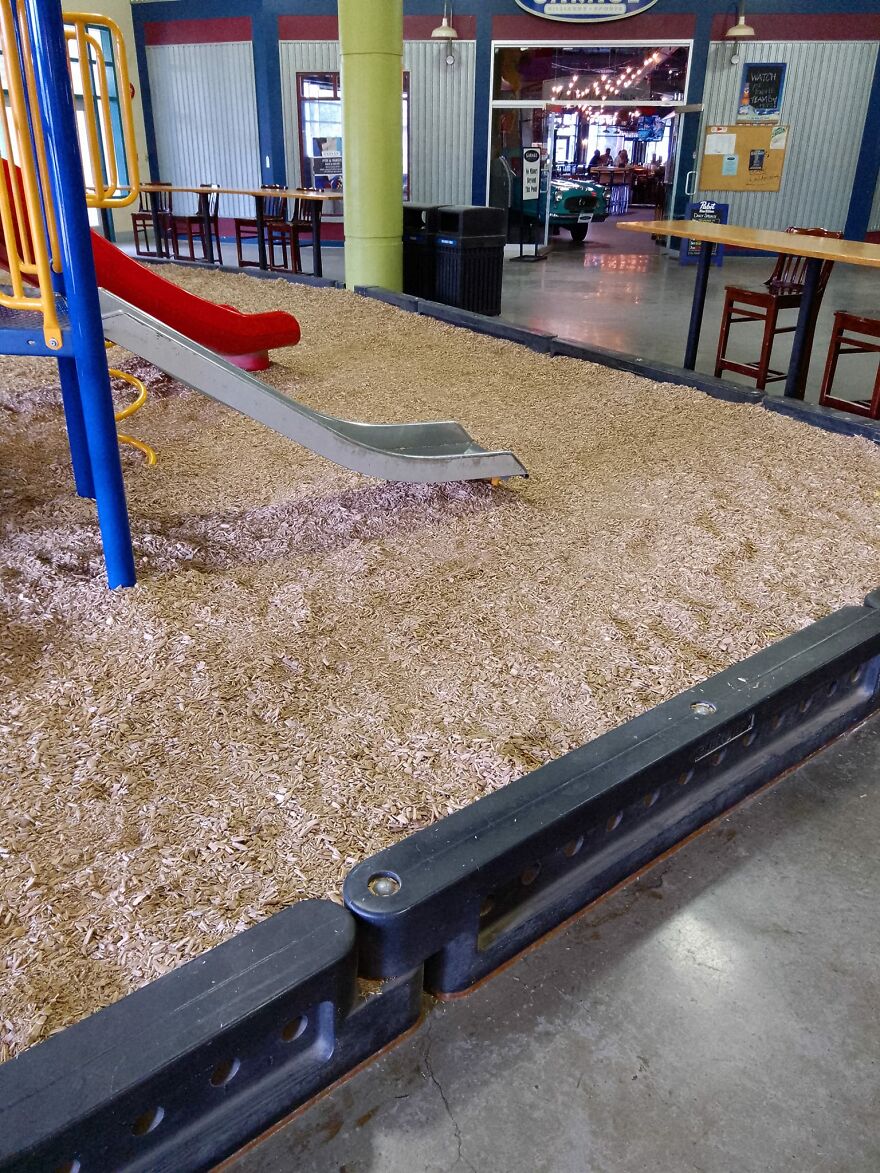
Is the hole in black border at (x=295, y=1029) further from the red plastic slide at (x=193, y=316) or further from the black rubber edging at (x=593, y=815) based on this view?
the red plastic slide at (x=193, y=316)

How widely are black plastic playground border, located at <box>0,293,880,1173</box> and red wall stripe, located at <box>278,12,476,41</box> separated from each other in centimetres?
1399

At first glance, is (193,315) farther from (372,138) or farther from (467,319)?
(372,138)

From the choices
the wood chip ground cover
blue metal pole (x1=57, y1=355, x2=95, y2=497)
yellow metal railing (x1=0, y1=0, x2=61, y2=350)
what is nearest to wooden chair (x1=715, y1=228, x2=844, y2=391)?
the wood chip ground cover

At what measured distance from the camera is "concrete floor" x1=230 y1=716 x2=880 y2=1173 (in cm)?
119

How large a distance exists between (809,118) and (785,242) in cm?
999

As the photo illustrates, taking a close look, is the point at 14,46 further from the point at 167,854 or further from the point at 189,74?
the point at 189,74

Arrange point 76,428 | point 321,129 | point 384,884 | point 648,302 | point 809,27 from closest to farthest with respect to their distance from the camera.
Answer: point 384,884 → point 76,428 → point 648,302 → point 809,27 → point 321,129

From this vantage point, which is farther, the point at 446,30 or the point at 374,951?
the point at 446,30

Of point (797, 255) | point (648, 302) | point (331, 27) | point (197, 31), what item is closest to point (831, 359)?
point (797, 255)

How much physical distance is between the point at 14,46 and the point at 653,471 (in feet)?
8.67

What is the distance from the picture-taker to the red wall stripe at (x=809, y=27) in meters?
12.2

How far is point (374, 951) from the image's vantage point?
1281mm

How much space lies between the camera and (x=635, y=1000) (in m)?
1.41

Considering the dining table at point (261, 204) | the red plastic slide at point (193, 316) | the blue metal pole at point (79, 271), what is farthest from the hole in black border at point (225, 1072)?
the dining table at point (261, 204)
